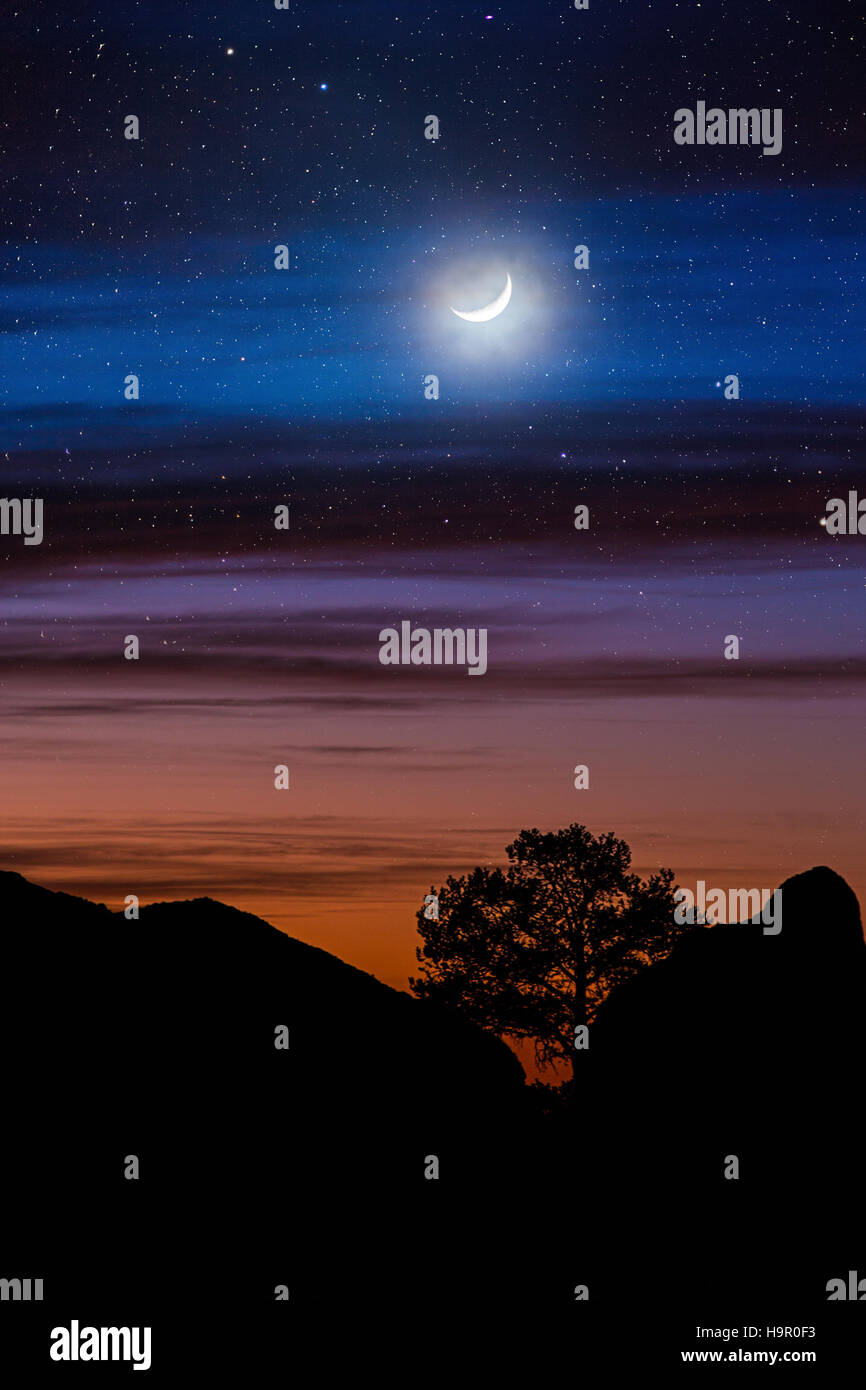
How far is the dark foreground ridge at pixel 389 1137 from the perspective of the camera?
24141 mm

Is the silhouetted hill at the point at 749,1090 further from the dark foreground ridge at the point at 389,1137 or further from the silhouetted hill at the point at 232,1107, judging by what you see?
the silhouetted hill at the point at 232,1107

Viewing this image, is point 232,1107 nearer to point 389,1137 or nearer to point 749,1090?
point 389,1137

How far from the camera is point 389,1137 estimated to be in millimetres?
30391

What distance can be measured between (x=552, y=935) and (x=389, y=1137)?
33.9ft

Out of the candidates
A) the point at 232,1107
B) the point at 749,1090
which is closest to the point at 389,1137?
the point at 232,1107

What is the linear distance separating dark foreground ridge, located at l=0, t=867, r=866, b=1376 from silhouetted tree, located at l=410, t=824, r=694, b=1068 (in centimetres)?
148

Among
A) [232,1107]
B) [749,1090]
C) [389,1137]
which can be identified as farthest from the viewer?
[749,1090]

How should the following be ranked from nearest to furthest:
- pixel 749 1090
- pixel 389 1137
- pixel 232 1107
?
pixel 232 1107, pixel 389 1137, pixel 749 1090

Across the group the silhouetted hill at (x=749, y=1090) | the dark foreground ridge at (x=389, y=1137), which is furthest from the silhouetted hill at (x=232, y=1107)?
the silhouetted hill at (x=749, y=1090)

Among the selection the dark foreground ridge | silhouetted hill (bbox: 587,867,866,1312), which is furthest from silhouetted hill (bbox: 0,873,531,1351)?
silhouetted hill (bbox: 587,867,866,1312)

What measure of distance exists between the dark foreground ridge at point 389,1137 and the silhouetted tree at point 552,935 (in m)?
1.48

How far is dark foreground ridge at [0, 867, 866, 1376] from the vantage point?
79.2 ft

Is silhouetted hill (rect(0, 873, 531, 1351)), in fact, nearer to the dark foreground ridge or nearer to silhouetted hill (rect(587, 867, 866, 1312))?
the dark foreground ridge
